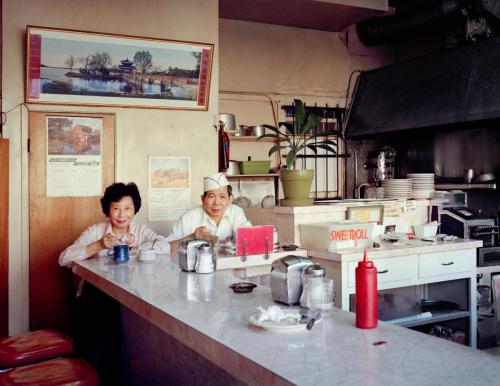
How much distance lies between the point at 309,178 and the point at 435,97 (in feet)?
11.2

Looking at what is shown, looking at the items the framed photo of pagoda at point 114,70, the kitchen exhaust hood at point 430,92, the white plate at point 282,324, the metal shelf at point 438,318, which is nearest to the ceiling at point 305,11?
the kitchen exhaust hood at point 430,92

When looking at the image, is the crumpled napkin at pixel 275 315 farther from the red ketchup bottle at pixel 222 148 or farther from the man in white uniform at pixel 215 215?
the red ketchup bottle at pixel 222 148

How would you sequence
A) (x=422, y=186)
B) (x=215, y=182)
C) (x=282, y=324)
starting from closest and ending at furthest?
(x=282, y=324) < (x=215, y=182) < (x=422, y=186)

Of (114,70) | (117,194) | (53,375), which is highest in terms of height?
(114,70)

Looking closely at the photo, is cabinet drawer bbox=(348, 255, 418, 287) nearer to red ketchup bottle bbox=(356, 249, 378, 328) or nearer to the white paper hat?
the white paper hat

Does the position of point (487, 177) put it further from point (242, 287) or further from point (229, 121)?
point (242, 287)

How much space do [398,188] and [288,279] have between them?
3.08 m

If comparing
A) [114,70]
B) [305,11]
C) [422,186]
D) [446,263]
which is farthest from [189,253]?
[305,11]

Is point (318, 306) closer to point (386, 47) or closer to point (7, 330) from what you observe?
point (7, 330)

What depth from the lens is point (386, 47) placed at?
8812 mm

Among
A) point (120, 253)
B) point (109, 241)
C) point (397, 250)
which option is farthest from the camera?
point (397, 250)

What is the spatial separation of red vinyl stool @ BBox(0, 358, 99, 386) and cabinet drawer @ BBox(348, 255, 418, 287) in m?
1.95

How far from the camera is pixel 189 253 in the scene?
2973mm

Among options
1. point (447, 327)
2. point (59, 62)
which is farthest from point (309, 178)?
point (59, 62)
